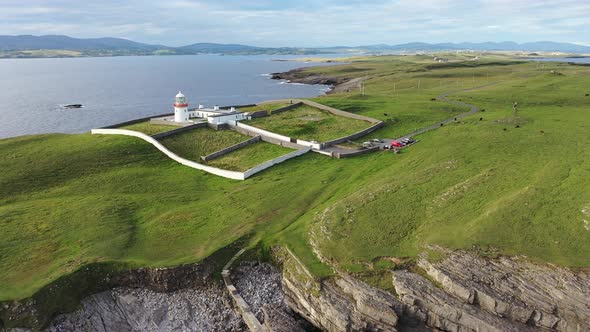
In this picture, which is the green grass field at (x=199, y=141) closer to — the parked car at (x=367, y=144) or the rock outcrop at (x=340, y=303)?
the parked car at (x=367, y=144)

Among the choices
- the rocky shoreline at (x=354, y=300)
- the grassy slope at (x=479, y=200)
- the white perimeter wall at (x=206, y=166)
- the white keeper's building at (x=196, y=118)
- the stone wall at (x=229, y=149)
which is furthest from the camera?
the white keeper's building at (x=196, y=118)

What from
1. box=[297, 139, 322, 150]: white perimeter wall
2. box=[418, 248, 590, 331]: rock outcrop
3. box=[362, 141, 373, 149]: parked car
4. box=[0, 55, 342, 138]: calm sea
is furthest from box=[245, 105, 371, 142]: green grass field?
box=[0, 55, 342, 138]: calm sea

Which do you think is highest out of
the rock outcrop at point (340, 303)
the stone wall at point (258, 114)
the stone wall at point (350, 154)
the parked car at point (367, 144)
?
the stone wall at point (258, 114)

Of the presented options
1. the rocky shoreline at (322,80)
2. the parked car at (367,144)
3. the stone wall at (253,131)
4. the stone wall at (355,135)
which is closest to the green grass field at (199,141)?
the stone wall at (253,131)

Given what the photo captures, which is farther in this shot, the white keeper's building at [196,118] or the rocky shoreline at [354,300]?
the white keeper's building at [196,118]

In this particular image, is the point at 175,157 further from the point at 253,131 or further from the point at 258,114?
the point at 258,114

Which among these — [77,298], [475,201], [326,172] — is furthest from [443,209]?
[77,298]

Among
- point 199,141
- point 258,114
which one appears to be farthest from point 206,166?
point 258,114
